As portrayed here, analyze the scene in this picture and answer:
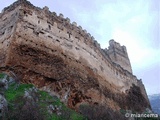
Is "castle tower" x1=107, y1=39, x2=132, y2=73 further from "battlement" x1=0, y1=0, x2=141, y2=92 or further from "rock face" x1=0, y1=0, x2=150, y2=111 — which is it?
"rock face" x1=0, y1=0, x2=150, y2=111

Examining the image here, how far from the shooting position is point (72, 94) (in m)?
16.4

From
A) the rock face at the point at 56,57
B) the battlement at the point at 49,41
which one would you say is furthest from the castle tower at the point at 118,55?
the rock face at the point at 56,57

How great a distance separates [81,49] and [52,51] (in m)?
3.90

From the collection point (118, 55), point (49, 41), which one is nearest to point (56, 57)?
point (49, 41)

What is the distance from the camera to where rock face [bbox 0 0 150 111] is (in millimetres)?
15227

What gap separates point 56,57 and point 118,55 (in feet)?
63.0

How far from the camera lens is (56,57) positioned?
17156 mm

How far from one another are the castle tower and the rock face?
1051cm

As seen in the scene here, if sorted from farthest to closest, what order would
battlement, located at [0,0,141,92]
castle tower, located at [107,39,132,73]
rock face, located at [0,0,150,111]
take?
castle tower, located at [107,39,132,73] → battlement, located at [0,0,141,92] → rock face, located at [0,0,150,111]

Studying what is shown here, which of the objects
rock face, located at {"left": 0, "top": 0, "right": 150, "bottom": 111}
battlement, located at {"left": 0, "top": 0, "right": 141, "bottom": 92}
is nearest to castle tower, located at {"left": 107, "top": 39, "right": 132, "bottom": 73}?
battlement, located at {"left": 0, "top": 0, "right": 141, "bottom": 92}

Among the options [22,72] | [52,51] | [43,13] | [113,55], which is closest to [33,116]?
[22,72]

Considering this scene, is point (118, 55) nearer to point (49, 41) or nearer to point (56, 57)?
point (49, 41)

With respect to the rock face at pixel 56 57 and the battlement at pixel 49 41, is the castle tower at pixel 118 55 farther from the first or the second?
the rock face at pixel 56 57

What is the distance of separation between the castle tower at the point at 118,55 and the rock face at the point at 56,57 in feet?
34.5
